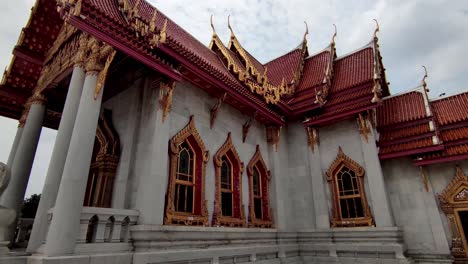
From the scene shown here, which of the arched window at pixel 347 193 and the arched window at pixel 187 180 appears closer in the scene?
the arched window at pixel 187 180

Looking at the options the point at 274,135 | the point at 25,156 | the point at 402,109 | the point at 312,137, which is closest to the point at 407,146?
the point at 402,109

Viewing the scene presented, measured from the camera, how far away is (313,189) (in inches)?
377

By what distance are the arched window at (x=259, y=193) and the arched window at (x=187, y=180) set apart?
2.01 meters

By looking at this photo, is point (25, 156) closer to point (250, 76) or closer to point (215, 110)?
point (215, 110)

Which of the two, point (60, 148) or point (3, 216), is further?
point (60, 148)

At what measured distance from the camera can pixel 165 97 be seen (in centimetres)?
645

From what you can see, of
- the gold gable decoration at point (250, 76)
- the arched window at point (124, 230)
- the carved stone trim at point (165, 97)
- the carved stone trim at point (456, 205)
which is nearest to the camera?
the arched window at point (124, 230)

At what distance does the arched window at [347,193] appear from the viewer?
345 inches

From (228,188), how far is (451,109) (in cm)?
787

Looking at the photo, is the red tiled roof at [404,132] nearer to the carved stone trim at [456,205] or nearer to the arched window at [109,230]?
the carved stone trim at [456,205]

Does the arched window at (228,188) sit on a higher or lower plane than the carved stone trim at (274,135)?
lower

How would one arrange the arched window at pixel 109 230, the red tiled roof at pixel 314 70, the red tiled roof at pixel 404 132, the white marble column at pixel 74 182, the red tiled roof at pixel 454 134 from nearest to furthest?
the white marble column at pixel 74 182 → the arched window at pixel 109 230 → the red tiled roof at pixel 454 134 → the red tiled roof at pixel 404 132 → the red tiled roof at pixel 314 70

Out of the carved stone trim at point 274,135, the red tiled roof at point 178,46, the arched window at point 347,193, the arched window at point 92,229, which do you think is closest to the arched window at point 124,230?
the arched window at point 92,229

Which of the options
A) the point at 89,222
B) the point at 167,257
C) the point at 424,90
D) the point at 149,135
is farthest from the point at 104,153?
the point at 424,90
